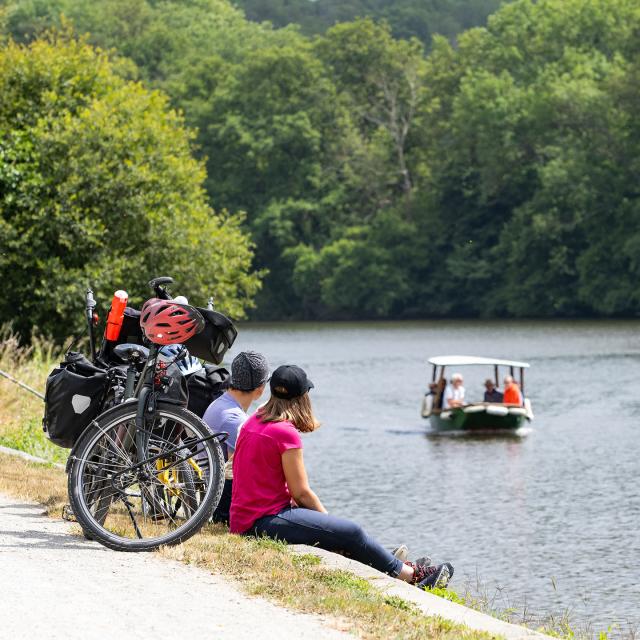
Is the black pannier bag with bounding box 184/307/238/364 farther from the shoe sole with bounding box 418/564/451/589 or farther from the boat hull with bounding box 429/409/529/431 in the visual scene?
the boat hull with bounding box 429/409/529/431

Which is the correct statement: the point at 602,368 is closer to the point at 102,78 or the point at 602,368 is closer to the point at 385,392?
the point at 385,392

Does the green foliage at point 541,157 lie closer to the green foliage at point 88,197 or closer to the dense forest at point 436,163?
the dense forest at point 436,163

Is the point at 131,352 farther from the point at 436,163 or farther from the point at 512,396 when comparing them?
the point at 436,163

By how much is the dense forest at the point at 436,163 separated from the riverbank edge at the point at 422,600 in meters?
68.1

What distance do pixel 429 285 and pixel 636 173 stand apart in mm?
15112

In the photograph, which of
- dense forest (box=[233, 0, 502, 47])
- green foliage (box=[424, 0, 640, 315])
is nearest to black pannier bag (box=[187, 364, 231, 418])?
green foliage (box=[424, 0, 640, 315])

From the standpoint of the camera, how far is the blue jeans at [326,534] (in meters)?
7.96

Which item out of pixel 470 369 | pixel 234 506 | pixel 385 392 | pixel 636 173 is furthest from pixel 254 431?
pixel 636 173

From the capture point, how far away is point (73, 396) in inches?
332

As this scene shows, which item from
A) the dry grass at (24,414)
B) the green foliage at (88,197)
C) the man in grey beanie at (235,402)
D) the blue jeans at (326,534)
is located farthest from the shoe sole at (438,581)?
the green foliage at (88,197)

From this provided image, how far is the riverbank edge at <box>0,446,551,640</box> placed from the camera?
6484 mm

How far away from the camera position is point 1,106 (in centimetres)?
2867

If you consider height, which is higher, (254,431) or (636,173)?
(636,173)

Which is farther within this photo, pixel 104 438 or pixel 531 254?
pixel 531 254
